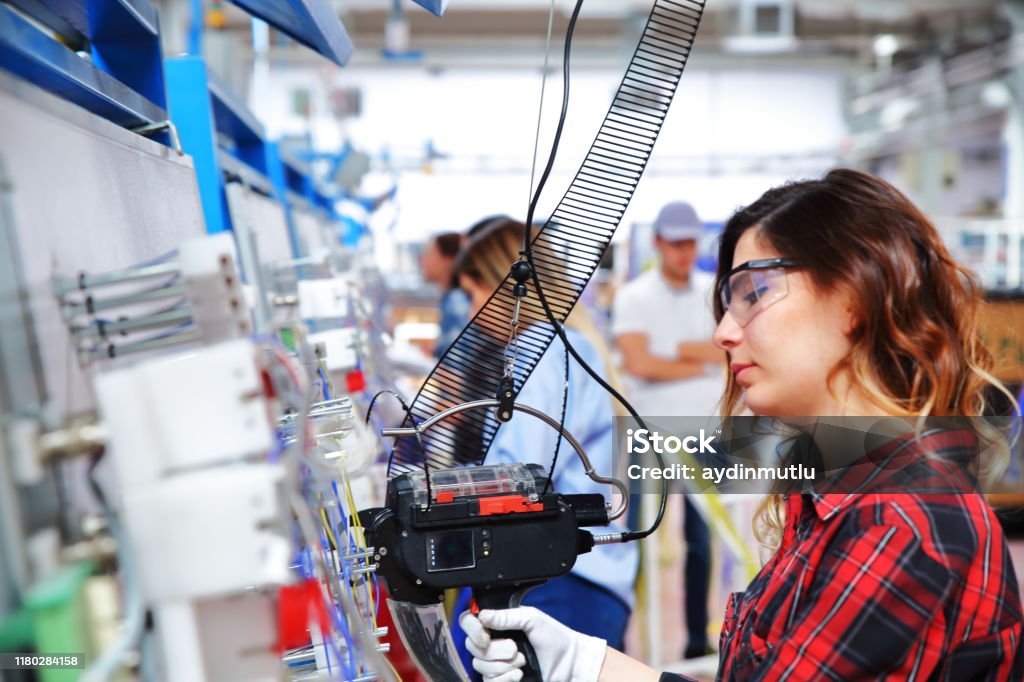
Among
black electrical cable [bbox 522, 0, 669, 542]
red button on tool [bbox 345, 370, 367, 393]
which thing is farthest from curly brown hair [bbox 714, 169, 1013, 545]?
red button on tool [bbox 345, 370, 367, 393]

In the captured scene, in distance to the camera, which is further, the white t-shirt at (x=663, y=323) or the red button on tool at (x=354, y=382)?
the white t-shirt at (x=663, y=323)

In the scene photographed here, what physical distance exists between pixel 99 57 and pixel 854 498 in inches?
40.2

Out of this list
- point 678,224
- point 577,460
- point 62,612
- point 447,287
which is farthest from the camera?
point 447,287

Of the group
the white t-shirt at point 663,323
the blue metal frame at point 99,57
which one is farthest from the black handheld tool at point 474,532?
the white t-shirt at point 663,323

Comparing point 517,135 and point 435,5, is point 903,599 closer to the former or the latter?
point 435,5

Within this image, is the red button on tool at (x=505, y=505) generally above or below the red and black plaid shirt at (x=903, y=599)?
above

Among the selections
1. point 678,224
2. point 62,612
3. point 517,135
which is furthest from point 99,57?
point 517,135

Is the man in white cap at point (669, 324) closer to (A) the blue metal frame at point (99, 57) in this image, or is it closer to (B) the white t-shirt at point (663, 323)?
(B) the white t-shirt at point (663, 323)

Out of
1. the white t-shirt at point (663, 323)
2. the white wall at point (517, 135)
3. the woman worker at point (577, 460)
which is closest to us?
the woman worker at point (577, 460)

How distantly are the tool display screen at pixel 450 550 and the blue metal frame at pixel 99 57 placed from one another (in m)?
0.54

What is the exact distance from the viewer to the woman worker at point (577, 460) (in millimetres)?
1733

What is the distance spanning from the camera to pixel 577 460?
6.02 feet

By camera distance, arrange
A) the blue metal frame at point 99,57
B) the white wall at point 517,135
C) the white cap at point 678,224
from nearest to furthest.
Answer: the blue metal frame at point 99,57, the white cap at point 678,224, the white wall at point 517,135

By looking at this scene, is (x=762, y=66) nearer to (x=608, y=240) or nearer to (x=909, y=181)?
(x=909, y=181)
